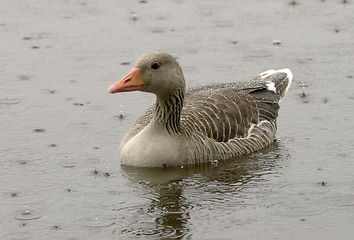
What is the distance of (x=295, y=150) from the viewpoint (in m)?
12.0

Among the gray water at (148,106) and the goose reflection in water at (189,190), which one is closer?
the goose reflection in water at (189,190)

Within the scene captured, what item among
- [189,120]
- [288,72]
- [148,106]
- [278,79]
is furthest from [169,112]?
[288,72]

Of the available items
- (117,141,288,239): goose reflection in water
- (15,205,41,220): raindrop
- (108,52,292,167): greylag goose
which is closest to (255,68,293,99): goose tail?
(108,52,292,167): greylag goose

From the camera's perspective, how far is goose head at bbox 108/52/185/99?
Answer: 1124cm

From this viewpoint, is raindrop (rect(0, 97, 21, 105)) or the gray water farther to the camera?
raindrop (rect(0, 97, 21, 105))

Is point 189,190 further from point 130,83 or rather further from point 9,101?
point 9,101

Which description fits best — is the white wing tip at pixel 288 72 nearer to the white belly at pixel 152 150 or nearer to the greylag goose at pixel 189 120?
the greylag goose at pixel 189 120

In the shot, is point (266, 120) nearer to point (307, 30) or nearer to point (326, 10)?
point (307, 30)

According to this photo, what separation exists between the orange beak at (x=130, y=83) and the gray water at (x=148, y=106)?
2.95ft

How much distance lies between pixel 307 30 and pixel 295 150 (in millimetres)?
4684

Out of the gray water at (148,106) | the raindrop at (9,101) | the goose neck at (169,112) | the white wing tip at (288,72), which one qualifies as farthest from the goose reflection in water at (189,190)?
the raindrop at (9,101)

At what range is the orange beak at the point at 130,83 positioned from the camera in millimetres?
11112

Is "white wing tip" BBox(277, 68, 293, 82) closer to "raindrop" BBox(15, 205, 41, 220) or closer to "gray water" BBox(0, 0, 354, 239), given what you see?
"gray water" BBox(0, 0, 354, 239)

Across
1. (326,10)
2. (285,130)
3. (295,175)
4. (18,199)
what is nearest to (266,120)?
(285,130)
